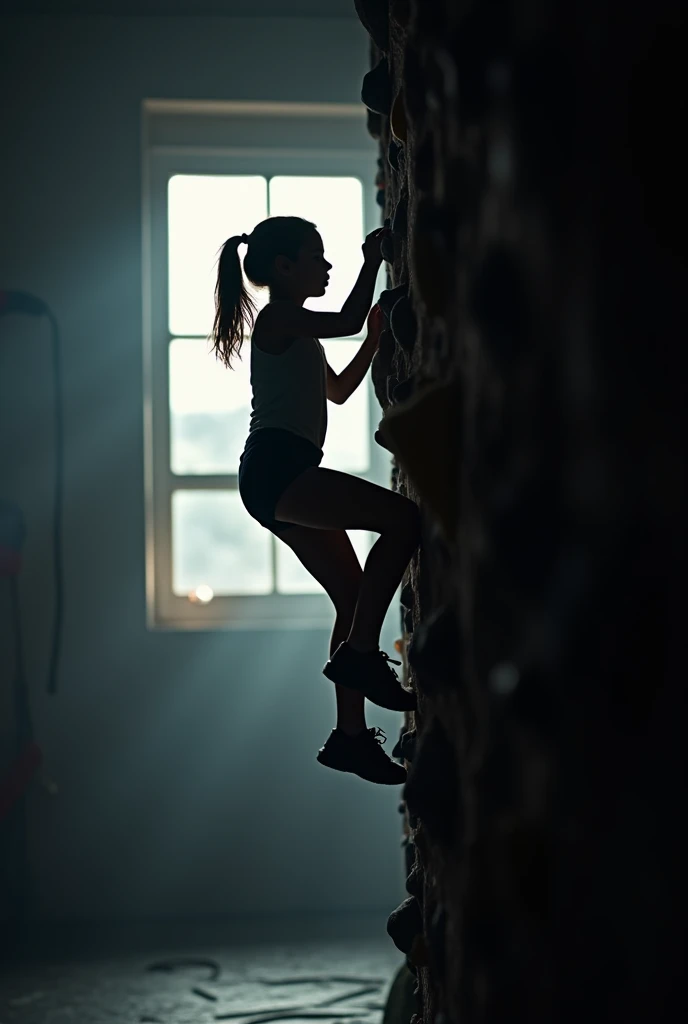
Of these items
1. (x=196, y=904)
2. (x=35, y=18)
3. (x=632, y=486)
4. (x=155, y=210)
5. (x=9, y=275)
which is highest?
(x=35, y=18)

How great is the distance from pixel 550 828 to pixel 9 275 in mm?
3045

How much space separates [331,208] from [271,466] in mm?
2292

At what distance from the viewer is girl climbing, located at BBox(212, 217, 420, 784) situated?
1.17 metres

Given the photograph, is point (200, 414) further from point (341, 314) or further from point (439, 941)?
point (439, 941)

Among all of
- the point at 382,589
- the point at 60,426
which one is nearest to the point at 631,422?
the point at 382,589

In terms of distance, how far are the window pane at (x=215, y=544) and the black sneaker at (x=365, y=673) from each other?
216 centimetres

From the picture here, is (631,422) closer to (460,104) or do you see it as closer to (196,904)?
(460,104)

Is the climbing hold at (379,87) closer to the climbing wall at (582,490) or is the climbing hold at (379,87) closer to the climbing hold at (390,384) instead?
the climbing hold at (390,384)

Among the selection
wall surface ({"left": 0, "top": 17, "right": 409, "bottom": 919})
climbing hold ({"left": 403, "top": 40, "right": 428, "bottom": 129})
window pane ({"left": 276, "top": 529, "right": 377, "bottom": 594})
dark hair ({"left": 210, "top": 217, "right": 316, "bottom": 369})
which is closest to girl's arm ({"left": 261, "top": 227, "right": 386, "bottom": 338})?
dark hair ({"left": 210, "top": 217, "right": 316, "bottom": 369})

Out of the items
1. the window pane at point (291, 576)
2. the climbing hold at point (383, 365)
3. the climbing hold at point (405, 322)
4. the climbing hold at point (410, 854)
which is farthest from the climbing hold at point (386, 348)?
the window pane at point (291, 576)

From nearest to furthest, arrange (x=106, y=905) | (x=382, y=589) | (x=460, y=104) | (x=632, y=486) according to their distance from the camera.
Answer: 1. (x=632, y=486)
2. (x=460, y=104)
3. (x=382, y=589)
4. (x=106, y=905)

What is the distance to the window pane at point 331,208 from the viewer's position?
11.2 ft

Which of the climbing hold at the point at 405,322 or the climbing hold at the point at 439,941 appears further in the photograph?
the climbing hold at the point at 405,322

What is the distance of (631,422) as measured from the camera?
0.49m
